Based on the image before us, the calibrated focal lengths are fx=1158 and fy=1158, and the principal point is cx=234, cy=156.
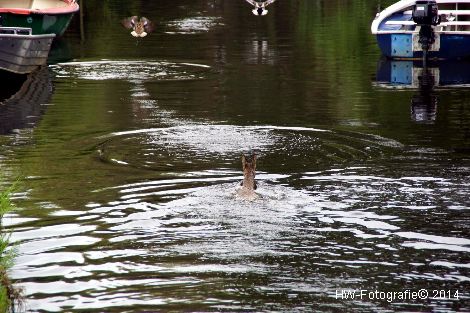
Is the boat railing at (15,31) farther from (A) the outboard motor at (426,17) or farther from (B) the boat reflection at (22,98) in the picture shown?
(A) the outboard motor at (426,17)

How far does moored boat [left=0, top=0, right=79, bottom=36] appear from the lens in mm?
32312

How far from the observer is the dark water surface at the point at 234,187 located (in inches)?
455

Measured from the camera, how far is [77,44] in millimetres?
Result: 40312

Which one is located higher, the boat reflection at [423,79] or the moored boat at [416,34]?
the moored boat at [416,34]

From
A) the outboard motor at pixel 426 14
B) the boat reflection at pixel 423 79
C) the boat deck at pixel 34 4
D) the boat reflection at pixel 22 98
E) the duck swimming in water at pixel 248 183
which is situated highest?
the boat deck at pixel 34 4

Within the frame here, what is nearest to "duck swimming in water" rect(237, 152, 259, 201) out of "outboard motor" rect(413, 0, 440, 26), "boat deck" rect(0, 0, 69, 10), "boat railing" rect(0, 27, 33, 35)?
"boat railing" rect(0, 27, 33, 35)

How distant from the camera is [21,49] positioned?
29.0 metres

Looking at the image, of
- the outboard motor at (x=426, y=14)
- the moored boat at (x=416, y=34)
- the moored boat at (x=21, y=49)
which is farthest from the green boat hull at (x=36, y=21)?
the outboard motor at (x=426, y=14)

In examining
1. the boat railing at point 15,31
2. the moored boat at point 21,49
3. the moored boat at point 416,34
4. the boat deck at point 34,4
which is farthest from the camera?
the boat deck at point 34,4

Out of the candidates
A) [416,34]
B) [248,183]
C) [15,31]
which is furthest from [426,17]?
[248,183]

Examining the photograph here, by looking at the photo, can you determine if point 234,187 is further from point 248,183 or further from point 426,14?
point 426,14

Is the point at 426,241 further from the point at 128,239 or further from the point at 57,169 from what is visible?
the point at 57,169

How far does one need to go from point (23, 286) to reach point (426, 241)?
15.1ft

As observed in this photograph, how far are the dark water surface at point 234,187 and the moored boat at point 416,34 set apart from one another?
966 mm
